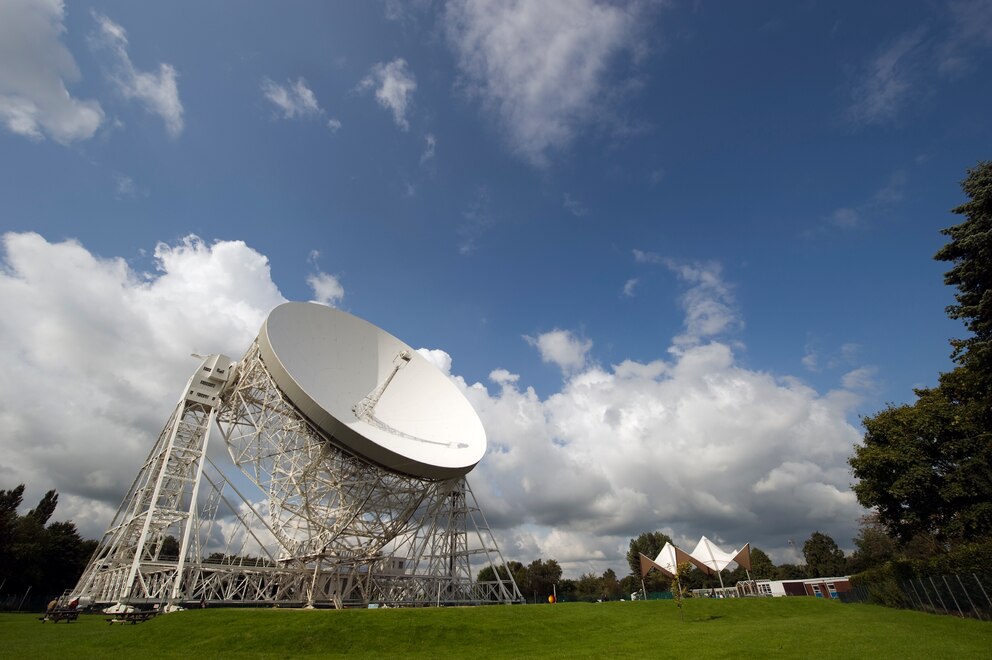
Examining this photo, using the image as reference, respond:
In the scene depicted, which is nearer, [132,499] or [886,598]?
[132,499]

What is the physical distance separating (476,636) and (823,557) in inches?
4295

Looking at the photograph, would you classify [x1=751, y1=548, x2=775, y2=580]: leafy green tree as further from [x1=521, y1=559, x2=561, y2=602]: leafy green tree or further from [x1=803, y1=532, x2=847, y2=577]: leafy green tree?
[x1=521, y1=559, x2=561, y2=602]: leafy green tree

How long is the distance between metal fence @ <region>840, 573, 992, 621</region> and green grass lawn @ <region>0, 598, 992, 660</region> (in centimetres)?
104

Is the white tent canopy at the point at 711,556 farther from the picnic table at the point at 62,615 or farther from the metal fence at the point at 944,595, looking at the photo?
the picnic table at the point at 62,615

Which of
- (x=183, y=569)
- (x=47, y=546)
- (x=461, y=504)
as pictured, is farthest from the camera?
(x=47, y=546)

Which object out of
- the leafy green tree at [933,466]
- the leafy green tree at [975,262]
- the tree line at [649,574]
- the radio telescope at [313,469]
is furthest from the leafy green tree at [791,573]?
the leafy green tree at [975,262]

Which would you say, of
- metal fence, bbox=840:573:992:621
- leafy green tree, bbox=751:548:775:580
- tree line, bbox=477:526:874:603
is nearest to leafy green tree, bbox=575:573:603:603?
tree line, bbox=477:526:874:603

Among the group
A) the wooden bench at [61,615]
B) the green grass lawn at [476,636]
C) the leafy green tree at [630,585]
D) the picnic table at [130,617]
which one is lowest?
the green grass lawn at [476,636]

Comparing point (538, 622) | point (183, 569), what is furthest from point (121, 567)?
point (538, 622)

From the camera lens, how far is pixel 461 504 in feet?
116

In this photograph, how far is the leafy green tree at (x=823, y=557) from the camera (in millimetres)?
95438

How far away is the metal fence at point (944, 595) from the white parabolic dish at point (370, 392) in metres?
22.7

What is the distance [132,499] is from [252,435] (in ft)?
29.1

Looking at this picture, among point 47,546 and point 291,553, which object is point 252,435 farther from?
point 47,546
